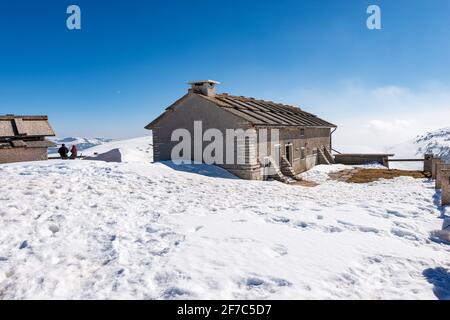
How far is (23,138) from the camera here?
64.4ft

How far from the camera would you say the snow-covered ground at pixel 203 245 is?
15.8 ft

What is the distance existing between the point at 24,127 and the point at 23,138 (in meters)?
0.82

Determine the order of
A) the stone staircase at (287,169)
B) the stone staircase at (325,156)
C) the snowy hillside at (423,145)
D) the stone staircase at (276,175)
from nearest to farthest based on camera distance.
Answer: the stone staircase at (276,175) < the stone staircase at (287,169) < the stone staircase at (325,156) < the snowy hillside at (423,145)

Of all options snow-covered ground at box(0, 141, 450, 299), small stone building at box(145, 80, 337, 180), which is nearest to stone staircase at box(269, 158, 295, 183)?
small stone building at box(145, 80, 337, 180)

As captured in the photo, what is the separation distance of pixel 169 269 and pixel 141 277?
1.54ft

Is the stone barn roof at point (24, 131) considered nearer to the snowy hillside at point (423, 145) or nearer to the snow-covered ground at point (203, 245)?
the snow-covered ground at point (203, 245)

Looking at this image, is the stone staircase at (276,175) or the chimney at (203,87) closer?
the stone staircase at (276,175)

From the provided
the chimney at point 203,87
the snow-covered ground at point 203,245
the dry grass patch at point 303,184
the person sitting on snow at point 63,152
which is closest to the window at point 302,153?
the dry grass patch at point 303,184

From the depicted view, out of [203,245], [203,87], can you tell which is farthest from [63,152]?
[203,245]

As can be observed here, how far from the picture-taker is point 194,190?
11.9 metres

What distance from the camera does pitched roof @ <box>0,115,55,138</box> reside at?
19.2 m

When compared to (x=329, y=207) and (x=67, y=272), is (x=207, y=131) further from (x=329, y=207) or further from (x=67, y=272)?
(x=67, y=272)

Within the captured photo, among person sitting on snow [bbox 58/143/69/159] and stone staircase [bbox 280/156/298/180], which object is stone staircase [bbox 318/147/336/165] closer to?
stone staircase [bbox 280/156/298/180]

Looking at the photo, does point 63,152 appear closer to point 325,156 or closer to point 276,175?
point 276,175
